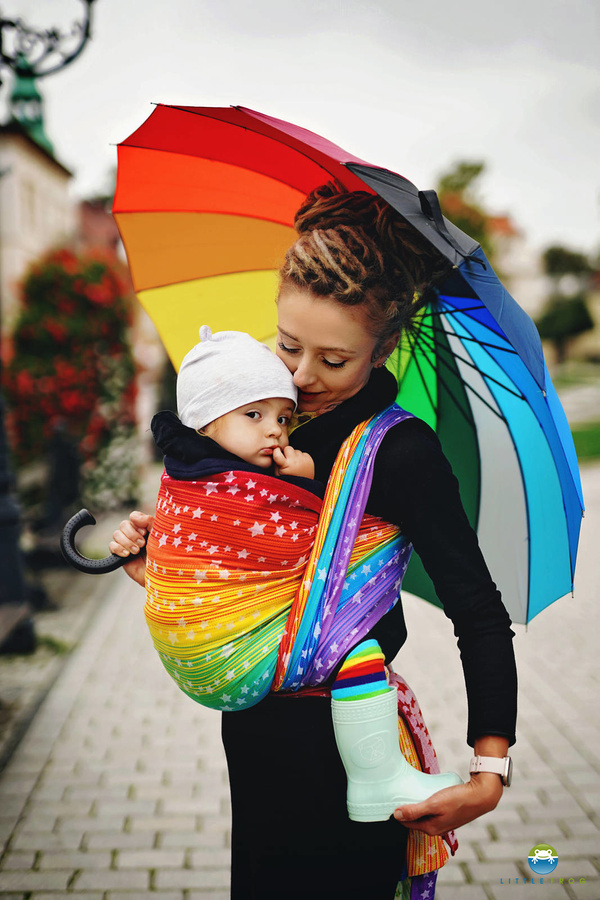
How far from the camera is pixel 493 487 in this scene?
2092mm

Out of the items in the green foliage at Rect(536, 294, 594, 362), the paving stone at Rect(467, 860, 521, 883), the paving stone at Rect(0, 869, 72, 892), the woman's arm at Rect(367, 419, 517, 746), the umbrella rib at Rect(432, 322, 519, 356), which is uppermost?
the umbrella rib at Rect(432, 322, 519, 356)

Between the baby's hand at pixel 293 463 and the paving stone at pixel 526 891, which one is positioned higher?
the baby's hand at pixel 293 463

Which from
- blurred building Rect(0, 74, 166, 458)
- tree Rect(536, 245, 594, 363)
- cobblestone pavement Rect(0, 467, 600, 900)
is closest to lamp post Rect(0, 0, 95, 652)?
cobblestone pavement Rect(0, 467, 600, 900)

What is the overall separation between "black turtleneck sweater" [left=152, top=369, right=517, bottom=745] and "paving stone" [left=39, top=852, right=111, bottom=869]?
2.40 m

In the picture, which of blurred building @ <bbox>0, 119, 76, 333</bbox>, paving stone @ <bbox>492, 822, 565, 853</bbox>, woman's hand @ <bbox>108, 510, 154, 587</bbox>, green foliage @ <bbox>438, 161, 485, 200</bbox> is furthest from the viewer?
green foliage @ <bbox>438, 161, 485, 200</bbox>

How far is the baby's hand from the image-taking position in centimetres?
155

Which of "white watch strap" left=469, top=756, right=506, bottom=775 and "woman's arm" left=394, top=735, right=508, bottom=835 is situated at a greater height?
"white watch strap" left=469, top=756, right=506, bottom=775

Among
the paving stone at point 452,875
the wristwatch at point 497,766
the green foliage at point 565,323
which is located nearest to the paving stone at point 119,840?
the paving stone at point 452,875

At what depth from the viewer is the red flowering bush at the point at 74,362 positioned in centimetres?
879

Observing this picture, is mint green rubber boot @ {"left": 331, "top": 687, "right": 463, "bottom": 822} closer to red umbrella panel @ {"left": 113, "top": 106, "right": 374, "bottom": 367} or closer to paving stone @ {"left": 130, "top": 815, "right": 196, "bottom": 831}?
red umbrella panel @ {"left": 113, "top": 106, "right": 374, "bottom": 367}

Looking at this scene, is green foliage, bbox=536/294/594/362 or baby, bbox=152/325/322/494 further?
green foliage, bbox=536/294/594/362

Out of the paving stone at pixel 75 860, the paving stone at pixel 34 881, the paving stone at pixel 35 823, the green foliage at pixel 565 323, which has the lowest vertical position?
the green foliage at pixel 565 323

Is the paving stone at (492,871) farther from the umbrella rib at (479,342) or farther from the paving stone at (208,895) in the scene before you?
the umbrella rib at (479,342)

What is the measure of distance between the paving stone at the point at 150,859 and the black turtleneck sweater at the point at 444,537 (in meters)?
2.27
